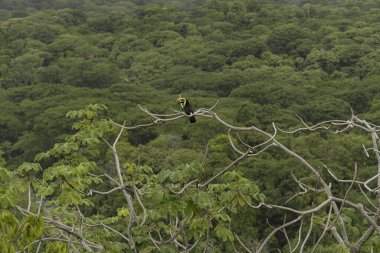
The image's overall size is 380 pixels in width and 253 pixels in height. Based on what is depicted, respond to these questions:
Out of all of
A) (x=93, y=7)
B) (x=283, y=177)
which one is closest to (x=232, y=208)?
(x=283, y=177)

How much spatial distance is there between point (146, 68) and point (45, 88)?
9684 millimetres

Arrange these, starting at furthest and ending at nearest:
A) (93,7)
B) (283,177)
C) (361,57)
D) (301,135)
A: 1. (93,7)
2. (361,57)
3. (301,135)
4. (283,177)

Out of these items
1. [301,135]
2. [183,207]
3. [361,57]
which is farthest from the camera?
[361,57]

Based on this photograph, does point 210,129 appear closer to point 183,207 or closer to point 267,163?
point 267,163

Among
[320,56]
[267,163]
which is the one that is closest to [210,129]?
[267,163]

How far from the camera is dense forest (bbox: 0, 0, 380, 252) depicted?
11.6 feet

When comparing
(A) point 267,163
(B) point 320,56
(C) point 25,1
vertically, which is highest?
(A) point 267,163

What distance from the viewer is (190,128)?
92.0 ft

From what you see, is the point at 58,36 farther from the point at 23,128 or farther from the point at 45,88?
the point at 23,128

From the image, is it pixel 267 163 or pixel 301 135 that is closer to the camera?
pixel 267 163

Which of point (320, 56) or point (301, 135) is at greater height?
point (301, 135)

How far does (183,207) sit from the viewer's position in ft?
10.3

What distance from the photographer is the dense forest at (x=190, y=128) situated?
355 centimetres

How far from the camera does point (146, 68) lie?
47156mm
